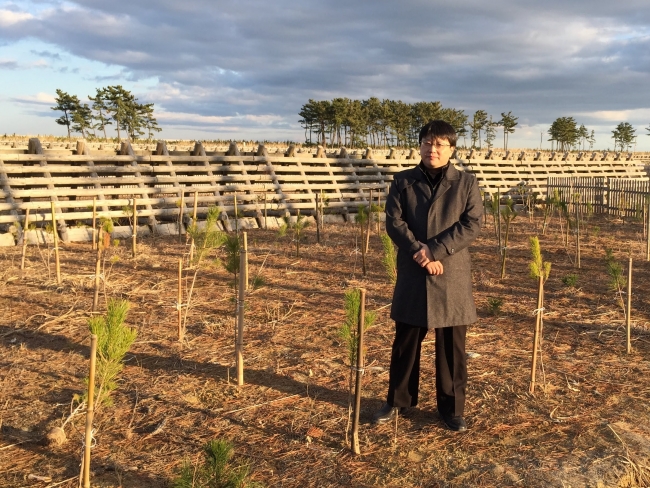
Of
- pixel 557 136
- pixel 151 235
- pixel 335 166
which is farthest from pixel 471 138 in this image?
pixel 151 235

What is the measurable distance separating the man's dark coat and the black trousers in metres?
0.12

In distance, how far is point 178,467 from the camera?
2867 mm

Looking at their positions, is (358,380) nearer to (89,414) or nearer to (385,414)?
(385,414)

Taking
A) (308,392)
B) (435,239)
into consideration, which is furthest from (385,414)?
(435,239)

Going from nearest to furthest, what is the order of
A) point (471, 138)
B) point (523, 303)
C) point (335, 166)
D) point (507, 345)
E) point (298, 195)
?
point (507, 345)
point (523, 303)
point (298, 195)
point (335, 166)
point (471, 138)

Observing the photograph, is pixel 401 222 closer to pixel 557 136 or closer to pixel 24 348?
pixel 24 348

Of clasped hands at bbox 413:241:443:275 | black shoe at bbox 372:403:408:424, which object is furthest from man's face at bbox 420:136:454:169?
black shoe at bbox 372:403:408:424

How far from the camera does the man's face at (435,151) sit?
316 centimetres

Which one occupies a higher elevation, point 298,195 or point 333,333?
point 298,195

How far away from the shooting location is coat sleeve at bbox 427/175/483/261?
3.13m

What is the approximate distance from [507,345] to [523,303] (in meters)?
1.50

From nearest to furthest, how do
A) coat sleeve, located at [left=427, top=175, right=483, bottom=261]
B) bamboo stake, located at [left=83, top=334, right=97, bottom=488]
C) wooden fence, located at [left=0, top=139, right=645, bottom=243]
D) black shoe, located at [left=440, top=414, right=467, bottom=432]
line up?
bamboo stake, located at [left=83, top=334, right=97, bottom=488], coat sleeve, located at [left=427, top=175, right=483, bottom=261], black shoe, located at [left=440, top=414, right=467, bottom=432], wooden fence, located at [left=0, top=139, right=645, bottom=243]

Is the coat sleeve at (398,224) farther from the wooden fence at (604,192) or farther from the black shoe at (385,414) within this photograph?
the wooden fence at (604,192)

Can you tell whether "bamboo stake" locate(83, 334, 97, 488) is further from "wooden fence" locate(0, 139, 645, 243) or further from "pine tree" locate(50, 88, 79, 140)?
"pine tree" locate(50, 88, 79, 140)
